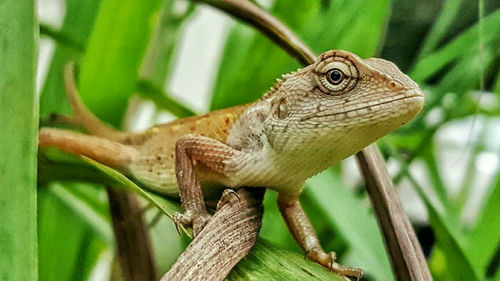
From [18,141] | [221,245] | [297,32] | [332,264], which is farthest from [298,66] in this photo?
[18,141]

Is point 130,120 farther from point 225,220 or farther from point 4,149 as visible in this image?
point 4,149

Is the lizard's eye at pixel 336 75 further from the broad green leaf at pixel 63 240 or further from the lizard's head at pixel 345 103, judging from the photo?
the broad green leaf at pixel 63 240

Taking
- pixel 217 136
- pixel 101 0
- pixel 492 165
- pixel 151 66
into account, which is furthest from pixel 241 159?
pixel 492 165

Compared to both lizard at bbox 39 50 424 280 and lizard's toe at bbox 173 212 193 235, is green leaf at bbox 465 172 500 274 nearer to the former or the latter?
lizard at bbox 39 50 424 280

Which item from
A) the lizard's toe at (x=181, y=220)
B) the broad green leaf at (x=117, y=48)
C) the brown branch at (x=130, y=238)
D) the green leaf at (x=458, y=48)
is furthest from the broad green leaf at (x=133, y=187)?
the green leaf at (x=458, y=48)

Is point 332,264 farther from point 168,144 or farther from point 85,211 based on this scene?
point 85,211

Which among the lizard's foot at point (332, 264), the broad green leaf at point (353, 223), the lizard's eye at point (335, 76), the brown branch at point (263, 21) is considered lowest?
the lizard's foot at point (332, 264)
